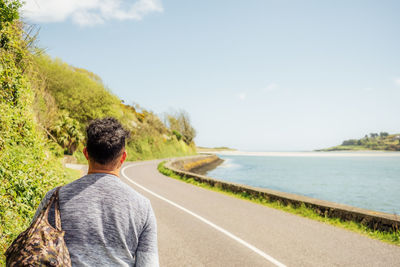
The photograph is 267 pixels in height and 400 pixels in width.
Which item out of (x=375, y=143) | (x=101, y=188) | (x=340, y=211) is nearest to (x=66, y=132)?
(x=340, y=211)

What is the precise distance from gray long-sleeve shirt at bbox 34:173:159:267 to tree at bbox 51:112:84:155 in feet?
69.2

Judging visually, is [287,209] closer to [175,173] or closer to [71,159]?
[175,173]

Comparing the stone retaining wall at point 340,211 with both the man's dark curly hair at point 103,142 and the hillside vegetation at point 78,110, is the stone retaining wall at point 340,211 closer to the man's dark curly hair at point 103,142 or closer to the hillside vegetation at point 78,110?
the man's dark curly hair at point 103,142

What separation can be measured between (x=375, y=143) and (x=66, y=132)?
187m

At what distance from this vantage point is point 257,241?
5.75 metres

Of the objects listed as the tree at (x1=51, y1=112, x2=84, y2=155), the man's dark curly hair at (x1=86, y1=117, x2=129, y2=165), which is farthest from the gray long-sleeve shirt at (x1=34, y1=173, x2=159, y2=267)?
the tree at (x1=51, y1=112, x2=84, y2=155)

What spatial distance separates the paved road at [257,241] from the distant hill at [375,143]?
173 metres

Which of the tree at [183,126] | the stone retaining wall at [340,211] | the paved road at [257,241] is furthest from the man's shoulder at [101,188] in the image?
the tree at [183,126]

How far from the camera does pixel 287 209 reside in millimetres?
8938

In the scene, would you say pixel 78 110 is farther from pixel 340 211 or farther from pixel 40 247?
pixel 40 247

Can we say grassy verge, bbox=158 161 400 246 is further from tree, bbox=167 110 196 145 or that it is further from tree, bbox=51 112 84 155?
tree, bbox=167 110 196 145

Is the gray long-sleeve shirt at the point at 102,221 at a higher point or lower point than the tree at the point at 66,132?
lower

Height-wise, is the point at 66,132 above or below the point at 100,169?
above

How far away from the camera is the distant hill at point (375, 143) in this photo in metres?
150
